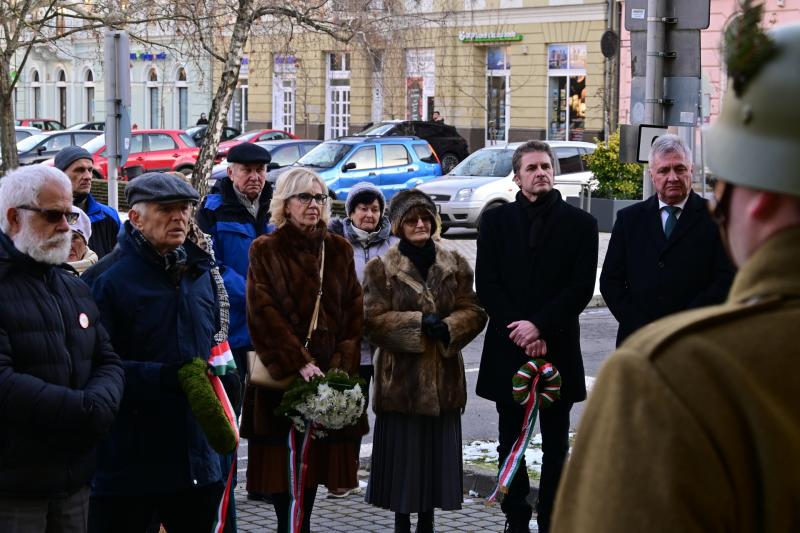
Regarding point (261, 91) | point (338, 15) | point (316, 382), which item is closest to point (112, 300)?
point (316, 382)

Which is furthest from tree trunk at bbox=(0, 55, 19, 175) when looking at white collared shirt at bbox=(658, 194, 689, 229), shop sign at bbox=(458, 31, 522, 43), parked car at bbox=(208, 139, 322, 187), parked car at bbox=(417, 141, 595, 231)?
shop sign at bbox=(458, 31, 522, 43)

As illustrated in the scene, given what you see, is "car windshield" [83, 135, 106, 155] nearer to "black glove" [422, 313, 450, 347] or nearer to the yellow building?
the yellow building

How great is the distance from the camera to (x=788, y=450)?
1.56 m

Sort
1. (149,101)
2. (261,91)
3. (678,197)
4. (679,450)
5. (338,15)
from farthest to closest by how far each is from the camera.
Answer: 1. (149,101)
2. (261,91)
3. (338,15)
4. (678,197)
5. (679,450)

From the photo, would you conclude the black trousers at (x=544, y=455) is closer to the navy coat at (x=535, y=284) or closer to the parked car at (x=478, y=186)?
the navy coat at (x=535, y=284)

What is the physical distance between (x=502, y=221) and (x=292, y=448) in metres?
1.64

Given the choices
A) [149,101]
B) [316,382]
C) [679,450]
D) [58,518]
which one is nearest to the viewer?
[679,450]

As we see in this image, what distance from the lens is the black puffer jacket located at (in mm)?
4148

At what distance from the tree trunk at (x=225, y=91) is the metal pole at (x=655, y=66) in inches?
484

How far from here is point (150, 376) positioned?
189 inches

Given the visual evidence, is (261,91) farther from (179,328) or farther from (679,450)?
(679,450)

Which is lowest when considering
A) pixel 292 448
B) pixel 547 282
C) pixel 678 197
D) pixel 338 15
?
pixel 292 448

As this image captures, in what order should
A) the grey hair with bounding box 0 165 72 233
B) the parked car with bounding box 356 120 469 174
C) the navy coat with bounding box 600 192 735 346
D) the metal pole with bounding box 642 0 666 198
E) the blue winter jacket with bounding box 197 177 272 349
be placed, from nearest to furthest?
the grey hair with bounding box 0 165 72 233
the navy coat with bounding box 600 192 735 346
the blue winter jacket with bounding box 197 177 272 349
the metal pole with bounding box 642 0 666 198
the parked car with bounding box 356 120 469 174

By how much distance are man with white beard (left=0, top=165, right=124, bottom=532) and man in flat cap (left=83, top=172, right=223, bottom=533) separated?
341mm
